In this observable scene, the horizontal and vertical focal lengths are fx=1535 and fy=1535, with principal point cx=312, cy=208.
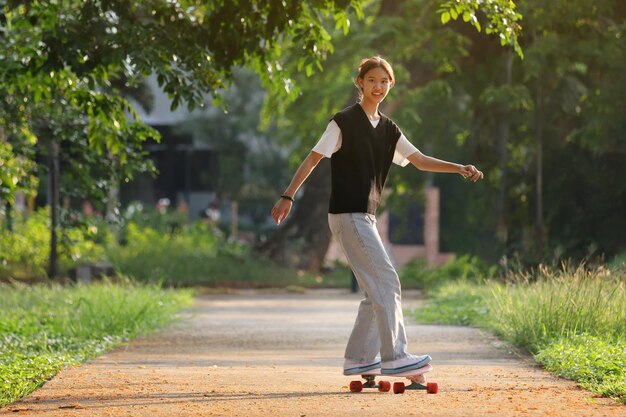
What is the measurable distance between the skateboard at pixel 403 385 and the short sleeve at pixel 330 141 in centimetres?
139

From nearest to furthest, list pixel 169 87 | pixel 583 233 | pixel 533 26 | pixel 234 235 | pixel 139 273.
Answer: pixel 169 87, pixel 533 26, pixel 583 233, pixel 139 273, pixel 234 235

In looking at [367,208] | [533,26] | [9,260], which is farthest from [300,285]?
[367,208]

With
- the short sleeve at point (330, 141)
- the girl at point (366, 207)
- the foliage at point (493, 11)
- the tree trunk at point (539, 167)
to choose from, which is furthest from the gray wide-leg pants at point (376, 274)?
the tree trunk at point (539, 167)

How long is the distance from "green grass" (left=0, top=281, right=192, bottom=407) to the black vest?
2.30m

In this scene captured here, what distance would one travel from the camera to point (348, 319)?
60.7ft

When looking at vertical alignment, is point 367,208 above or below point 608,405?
above

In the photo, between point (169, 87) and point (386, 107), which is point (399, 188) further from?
point (169, 87)

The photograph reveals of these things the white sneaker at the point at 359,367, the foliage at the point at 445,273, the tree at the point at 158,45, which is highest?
the tree at the point at 158,45

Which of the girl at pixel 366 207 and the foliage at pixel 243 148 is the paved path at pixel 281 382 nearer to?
the girl at pixel 366 207

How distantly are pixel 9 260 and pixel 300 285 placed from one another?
5.41 m

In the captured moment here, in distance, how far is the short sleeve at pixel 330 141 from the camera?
30.2ft

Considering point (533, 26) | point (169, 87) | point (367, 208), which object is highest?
point (533, 26)

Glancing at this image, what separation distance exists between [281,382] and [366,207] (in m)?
1.53

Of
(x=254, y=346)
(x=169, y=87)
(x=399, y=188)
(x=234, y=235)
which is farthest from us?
(x=234, y=235)
